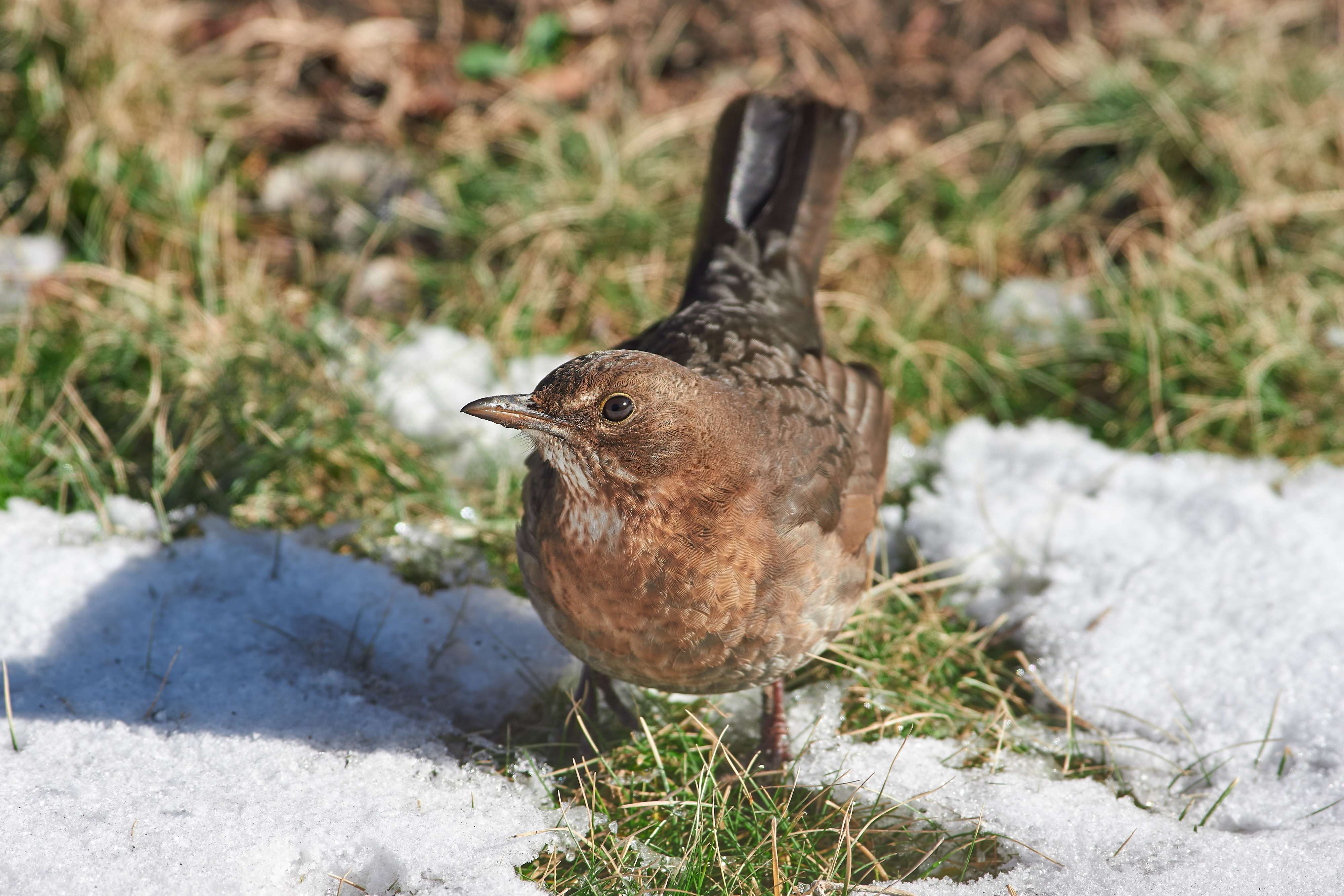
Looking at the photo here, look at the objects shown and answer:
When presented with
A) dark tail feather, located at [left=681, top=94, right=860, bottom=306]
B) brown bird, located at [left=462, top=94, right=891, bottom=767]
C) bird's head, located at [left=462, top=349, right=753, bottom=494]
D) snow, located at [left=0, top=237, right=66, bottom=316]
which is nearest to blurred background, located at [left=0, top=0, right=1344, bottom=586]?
snow, located at [left=0, top=237, right=66, bottom=316]

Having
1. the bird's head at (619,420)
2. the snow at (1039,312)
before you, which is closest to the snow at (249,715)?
the bird's head at (619,420)

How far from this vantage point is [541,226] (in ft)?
17.1

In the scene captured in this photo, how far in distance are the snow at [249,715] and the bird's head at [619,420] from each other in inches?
37.1

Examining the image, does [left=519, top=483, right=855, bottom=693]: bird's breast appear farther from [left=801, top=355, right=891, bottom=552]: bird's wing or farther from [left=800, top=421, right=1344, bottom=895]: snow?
[left=800, top=421, right=1344, bottom=895]: snow

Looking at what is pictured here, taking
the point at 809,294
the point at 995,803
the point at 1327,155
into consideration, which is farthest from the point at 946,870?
the point at 1327,155

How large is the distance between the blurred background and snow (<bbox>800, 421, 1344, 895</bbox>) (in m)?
0.38

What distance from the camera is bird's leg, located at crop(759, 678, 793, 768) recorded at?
332cm

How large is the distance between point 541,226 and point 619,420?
101 inches

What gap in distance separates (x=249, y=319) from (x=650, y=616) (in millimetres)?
2667

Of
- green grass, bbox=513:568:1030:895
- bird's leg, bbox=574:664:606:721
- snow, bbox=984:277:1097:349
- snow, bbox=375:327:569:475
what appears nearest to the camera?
green grass, bbox=513:568:1030:895

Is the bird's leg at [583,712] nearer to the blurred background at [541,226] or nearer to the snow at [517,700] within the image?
the snow at [517,700]

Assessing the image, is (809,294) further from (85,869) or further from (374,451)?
(85,869)

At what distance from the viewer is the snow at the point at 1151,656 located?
2926mm

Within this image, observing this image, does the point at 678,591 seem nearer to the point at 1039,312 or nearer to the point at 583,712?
the point at 583,712
